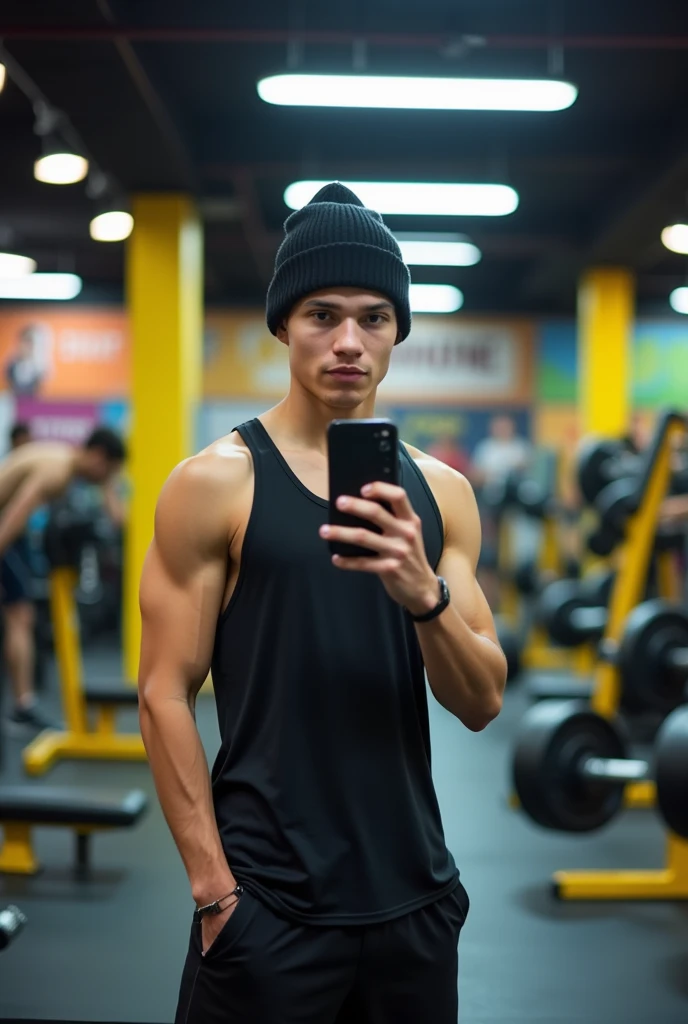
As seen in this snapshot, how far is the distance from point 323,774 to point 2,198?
26.6ft

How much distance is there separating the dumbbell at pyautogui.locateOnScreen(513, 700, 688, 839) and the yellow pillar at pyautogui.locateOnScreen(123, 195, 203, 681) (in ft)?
12.4

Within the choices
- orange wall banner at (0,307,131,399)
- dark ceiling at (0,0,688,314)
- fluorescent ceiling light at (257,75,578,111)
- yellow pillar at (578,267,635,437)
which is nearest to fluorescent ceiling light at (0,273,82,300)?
dark ceiling at (0,0,688,314)

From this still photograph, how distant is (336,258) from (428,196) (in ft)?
16.6

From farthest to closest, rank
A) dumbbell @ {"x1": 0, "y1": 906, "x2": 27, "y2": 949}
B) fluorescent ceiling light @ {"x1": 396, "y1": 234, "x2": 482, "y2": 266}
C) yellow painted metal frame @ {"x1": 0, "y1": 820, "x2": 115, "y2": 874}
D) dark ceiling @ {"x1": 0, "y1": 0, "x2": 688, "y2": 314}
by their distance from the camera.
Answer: fluorescent ceiling light @ {"x1": 396, "y1": 234, "x2": 482, "y2": 266}, dark ceiling @ {"x1": 0, "y1": 0, "x2": 688, "y2": 314}, yellow painted metal frame @ {"x1": 0, "y1": 820, "x2": 115, "y2": 874}, dumbbell @ {"x1": 0, "y1": 906, "x2": 27, "y2": 949}

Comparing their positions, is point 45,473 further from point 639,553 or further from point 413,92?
point 639,553

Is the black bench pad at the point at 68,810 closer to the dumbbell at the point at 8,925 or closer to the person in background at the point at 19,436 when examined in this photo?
the dumbbell at the point at 8,925

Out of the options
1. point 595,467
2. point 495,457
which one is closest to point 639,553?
point 595,467

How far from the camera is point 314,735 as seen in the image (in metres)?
1.26

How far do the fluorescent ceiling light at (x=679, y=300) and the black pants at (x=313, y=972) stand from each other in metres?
9.69

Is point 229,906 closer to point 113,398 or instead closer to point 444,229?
point 444,229

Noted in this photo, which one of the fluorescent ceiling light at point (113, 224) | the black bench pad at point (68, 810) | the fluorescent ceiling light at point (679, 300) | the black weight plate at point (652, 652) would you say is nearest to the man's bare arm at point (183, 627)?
the black bench pad at point (68, 810)

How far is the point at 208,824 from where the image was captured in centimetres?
125

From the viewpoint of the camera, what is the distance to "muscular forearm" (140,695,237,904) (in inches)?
48.2

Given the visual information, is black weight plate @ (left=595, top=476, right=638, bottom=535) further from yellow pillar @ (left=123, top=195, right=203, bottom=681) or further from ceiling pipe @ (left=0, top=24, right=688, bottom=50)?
yellow pillar @ (left=123, top=195, right=203, bottom=681)
